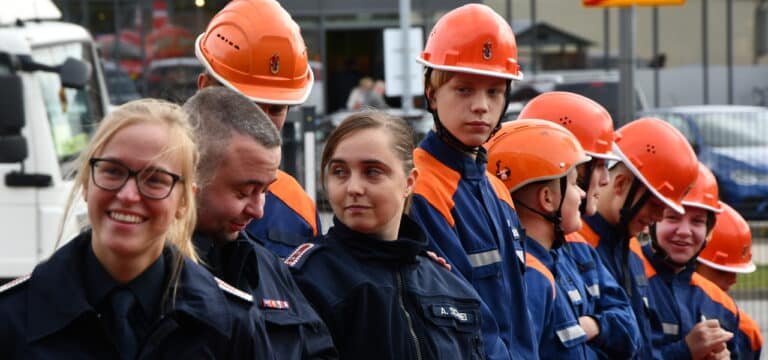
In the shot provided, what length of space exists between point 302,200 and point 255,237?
1.20 feet

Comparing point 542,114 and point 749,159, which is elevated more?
point 542,114

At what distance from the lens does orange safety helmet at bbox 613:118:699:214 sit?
6656 mm

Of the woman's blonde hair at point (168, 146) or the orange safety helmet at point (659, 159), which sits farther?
the orange safety helmet at point (659, 159)

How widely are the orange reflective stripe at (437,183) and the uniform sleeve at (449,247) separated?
0.10 ft

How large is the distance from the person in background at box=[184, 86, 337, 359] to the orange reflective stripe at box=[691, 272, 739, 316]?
12.5ft

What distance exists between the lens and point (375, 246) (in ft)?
12.9

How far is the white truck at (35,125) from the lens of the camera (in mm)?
9477

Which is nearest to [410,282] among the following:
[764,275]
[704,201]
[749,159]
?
[704,201]

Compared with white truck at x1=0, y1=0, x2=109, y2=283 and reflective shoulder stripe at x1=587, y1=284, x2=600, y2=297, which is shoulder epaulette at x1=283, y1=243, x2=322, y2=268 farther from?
white truck at x1=0, y1=0, x2=109, y2=283

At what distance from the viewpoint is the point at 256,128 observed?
3.54m

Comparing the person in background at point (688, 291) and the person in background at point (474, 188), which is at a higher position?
the person in background at point (474, 188)

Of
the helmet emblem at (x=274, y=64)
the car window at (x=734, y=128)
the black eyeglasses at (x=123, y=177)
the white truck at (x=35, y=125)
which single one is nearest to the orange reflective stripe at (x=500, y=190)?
the helmet emblem at (x=274, y=64)

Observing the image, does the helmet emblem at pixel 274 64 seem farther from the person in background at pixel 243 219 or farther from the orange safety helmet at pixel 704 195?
the orange safety helmet at pixel 704 195

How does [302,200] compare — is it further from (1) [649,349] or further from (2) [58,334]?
(1) [649,349]
